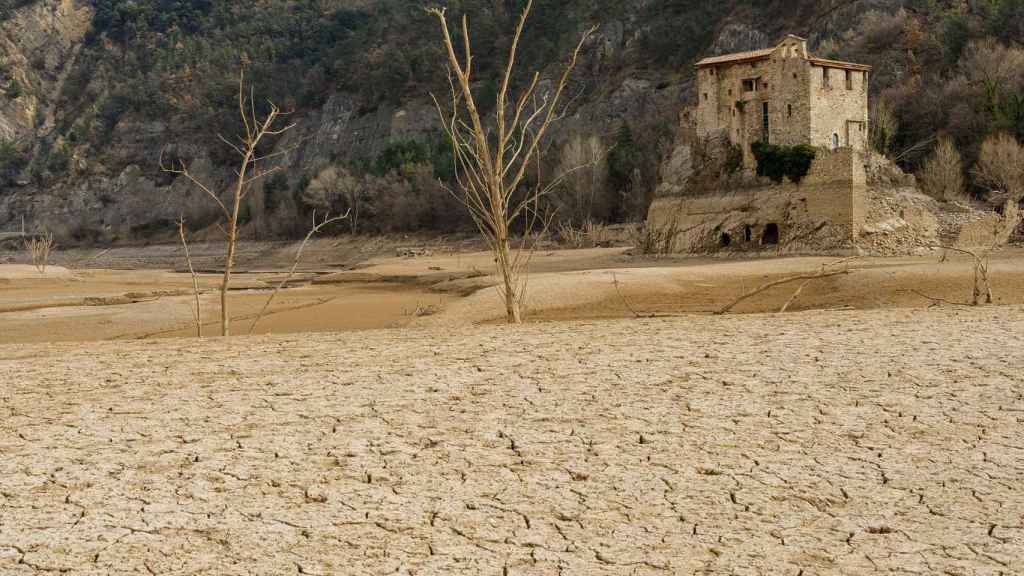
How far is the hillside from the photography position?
167 ft

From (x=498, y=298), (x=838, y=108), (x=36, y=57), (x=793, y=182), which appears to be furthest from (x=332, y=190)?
(x=36, y=57)

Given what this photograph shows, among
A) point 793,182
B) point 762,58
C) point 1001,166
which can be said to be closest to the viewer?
point 793,182

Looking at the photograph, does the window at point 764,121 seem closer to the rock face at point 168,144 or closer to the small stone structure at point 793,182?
the small stone structure at point 793,182

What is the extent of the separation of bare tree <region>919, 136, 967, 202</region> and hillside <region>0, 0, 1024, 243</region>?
3.13m

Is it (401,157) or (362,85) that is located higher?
(362,85)

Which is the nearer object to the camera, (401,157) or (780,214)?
(780,214)

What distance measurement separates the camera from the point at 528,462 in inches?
224

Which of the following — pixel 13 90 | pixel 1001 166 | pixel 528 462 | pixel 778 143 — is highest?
pixel 13 90

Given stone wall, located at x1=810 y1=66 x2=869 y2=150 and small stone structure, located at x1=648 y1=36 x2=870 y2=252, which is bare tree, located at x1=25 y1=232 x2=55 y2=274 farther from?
stone wall, located at x1=810 y1=66 x2=869 y2=150

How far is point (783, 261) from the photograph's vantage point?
27922 millimetres

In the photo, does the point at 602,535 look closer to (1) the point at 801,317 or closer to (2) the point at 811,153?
(1) the point at 801,317

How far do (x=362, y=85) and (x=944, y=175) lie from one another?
6686 cm

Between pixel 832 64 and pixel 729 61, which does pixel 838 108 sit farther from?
pixel 729 61

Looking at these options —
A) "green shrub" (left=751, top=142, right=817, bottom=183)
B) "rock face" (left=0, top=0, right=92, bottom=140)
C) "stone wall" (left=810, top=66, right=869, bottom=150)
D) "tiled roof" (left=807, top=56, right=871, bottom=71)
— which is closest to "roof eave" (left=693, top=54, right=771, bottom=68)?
"tiled roof" (left=807, top=56, right=871, bottom=71)
